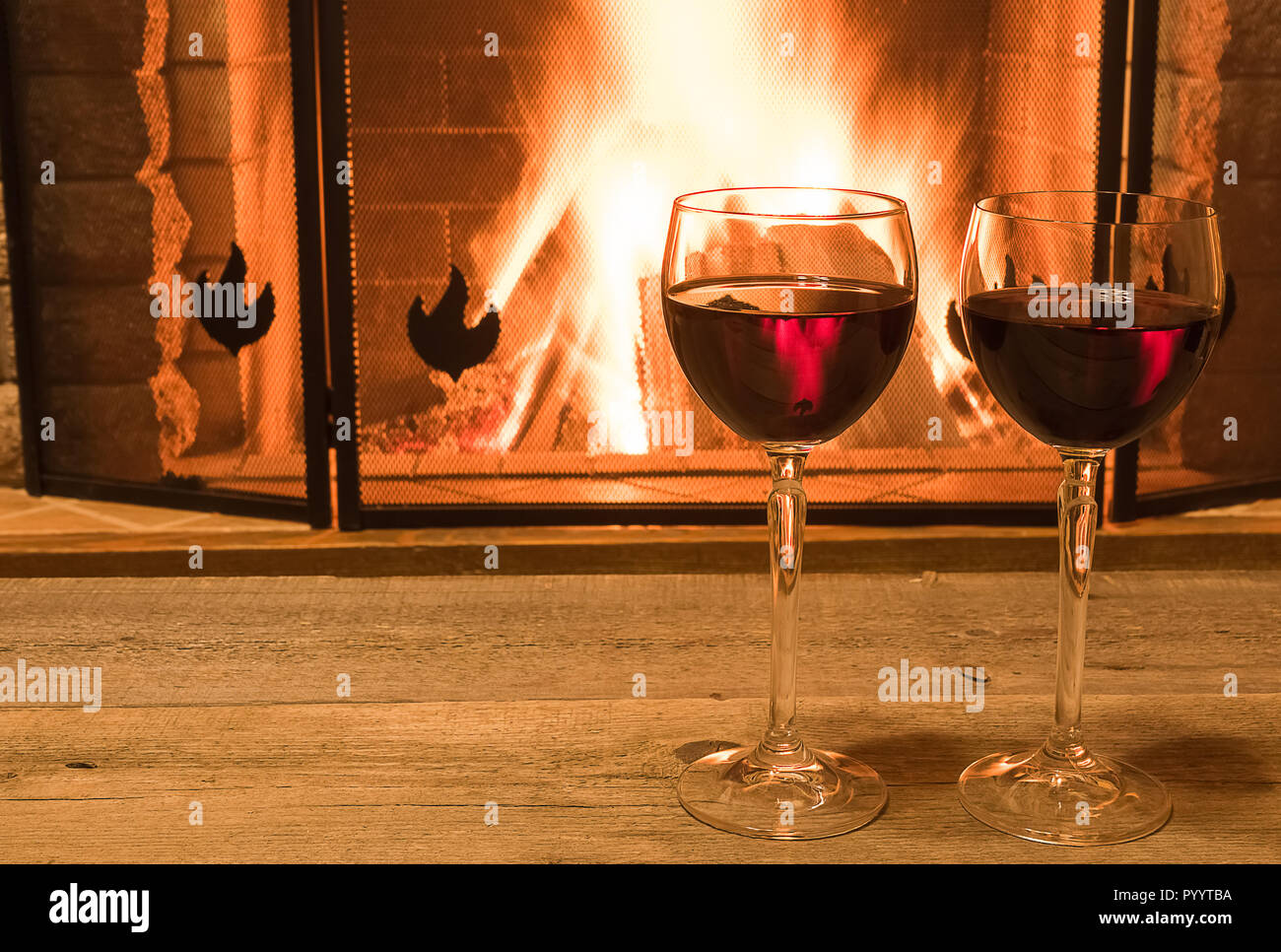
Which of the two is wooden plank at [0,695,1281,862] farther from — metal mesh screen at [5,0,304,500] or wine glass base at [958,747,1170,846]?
metal mesh screen at [5,0,304,500]

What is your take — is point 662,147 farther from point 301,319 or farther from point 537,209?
point 301,319

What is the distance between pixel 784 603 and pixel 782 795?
0.28 ft

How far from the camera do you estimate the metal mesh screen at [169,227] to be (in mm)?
1609

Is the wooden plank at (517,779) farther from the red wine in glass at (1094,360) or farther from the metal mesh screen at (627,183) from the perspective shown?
the metal mesh screen at (627,183)

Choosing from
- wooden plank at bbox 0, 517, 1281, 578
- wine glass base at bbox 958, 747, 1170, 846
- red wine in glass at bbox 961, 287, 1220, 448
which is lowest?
wooden plank at bbox 0, 517, 1281, 578

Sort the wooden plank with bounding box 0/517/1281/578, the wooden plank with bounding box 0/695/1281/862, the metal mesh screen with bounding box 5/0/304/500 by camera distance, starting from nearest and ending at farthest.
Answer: the wooden plank with bounding box 0/695/1281/862
the wooden plank with bounding box 0/517/1281/578
the metal mesh screen with bounding box 5/0/304/500

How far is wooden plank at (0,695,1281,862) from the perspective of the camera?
560 mm

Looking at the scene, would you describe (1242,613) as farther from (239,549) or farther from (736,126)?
(239,549)

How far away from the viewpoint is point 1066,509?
60 cm

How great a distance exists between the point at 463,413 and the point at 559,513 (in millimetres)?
187

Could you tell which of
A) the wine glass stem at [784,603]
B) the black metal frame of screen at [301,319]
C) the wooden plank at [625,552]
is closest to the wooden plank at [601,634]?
the wine glass stem at [784,603]

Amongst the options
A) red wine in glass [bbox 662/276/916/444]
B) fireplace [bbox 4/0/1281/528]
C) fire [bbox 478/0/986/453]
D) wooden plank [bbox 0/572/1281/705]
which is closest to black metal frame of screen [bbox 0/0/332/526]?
fireplace [bbox 4/0/1281/528]

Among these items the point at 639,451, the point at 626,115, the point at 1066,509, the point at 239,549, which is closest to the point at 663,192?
the point at 626,115

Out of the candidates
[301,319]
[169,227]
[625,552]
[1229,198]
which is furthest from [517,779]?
[1229,198]
